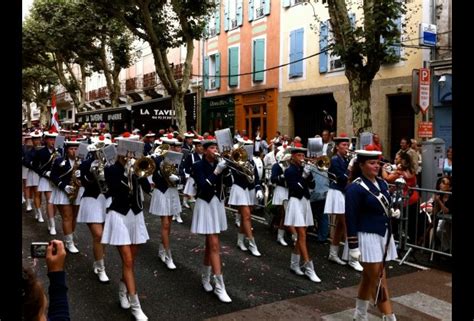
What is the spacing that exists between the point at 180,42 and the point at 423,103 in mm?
12896

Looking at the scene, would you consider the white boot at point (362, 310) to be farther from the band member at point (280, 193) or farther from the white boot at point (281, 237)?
the white boot at point (281, 237)

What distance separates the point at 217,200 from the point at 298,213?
129 cm

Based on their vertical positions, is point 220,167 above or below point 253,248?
above

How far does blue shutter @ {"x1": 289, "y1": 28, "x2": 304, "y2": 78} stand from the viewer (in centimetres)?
2195

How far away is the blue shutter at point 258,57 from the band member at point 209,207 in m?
18.6

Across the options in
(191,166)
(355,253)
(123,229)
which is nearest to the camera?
(355,253)

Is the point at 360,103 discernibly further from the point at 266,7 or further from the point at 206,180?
the point at 266,7

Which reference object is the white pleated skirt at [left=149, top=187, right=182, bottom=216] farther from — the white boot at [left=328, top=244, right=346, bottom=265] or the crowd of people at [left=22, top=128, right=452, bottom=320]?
the white boot at [left=328, top=244, right=346, bottom=265]

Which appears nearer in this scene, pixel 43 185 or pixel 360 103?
pixel 43 185

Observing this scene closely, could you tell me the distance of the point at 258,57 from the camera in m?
25.0

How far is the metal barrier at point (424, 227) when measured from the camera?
788cm

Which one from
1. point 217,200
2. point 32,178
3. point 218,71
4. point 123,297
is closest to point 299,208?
point 217,200

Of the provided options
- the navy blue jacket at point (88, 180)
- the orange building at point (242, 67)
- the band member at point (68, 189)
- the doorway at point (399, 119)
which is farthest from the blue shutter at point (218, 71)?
the navy blue jacket at point (88, 180)
